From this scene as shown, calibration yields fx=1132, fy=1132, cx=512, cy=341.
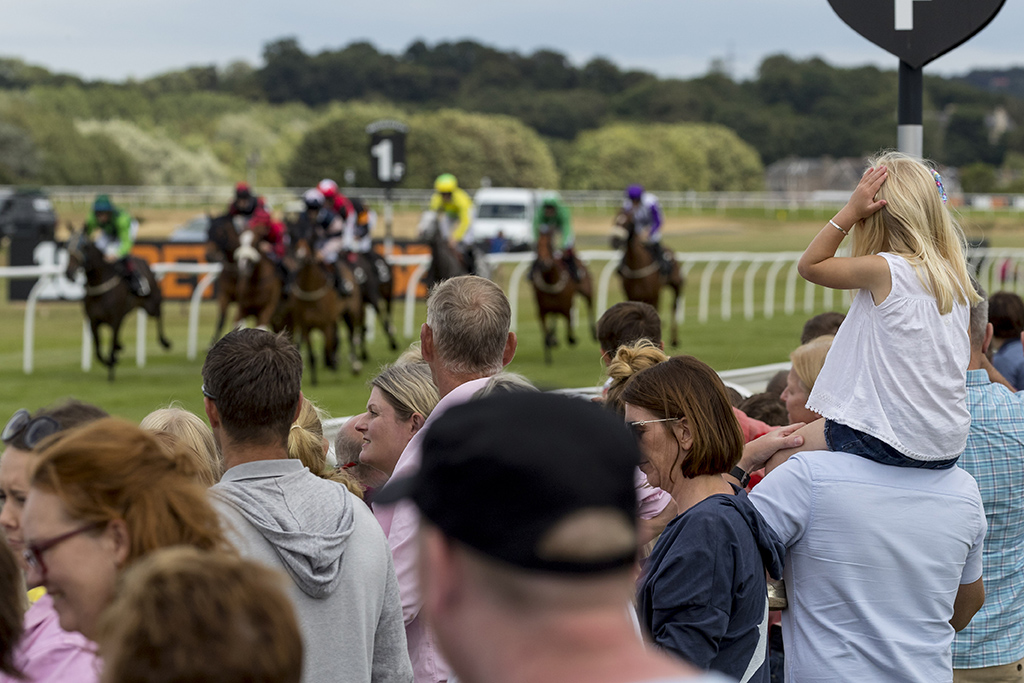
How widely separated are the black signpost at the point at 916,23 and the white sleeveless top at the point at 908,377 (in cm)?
98

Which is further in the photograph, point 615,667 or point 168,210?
point 168,210

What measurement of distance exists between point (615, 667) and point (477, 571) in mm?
138

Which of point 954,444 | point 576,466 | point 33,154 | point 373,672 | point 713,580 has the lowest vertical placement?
point 373,672

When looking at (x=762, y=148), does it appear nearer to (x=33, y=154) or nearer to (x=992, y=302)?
(x=33, y=154)

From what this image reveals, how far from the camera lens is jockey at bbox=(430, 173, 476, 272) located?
43.3 feet

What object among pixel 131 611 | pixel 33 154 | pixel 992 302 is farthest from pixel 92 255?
pixel 33 154

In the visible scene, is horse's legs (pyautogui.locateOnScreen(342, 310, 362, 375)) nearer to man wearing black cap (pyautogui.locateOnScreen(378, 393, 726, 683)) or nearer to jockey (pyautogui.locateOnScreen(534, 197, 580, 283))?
jockey (pyautogui.locateOnScreen(534, 197, 580, 283))

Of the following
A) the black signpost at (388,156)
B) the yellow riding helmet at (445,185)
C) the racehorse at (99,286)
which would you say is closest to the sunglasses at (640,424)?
the racehorse at (99,286)

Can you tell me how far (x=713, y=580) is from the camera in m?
1.89

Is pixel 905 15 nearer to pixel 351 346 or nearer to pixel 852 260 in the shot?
pixel 852 260

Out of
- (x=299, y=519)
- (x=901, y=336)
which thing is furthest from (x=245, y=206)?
(x=901, y=336)

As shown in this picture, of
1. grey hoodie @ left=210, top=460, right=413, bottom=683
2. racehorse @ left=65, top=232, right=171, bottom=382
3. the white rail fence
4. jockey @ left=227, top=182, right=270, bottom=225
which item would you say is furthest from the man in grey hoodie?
jockey @ left=227, top=182, right=270, bottom=225

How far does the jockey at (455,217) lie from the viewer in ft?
43.3

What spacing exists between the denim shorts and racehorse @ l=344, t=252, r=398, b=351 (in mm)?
10344
